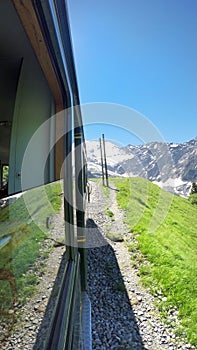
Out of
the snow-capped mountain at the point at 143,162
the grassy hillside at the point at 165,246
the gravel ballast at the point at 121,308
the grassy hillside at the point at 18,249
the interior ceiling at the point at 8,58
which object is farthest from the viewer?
the snow-capped mountain at the point at 143,162

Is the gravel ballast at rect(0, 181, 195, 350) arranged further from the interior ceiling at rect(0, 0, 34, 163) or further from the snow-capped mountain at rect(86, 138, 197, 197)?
the snow-capped mountain at rect(86, 138, 197, 197)

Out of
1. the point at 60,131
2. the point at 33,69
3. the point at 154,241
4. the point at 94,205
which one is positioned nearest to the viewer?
the point at 60,131

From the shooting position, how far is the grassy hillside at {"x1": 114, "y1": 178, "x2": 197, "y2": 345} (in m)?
3.24

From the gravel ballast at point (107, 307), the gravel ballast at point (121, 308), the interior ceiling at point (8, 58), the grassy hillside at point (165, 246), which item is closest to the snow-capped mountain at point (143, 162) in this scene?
the grassy hillside at point (165, 246)

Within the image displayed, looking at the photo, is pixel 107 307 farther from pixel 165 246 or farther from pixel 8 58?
pixel 8 58

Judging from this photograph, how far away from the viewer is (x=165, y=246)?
526cm

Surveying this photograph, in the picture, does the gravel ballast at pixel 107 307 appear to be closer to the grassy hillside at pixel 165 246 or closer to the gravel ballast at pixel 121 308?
the gravel ballast at pixel 121 308

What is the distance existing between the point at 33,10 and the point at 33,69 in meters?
1.49

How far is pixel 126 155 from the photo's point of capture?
6.23 metres

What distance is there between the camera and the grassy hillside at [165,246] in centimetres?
324

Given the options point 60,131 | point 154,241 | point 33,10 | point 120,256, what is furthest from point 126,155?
point 33,10

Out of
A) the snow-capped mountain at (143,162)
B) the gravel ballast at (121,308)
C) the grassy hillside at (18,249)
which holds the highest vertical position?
the snow-capped mountain at (143,162)

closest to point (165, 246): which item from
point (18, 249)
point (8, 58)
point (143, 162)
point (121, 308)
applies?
point (143, 162)

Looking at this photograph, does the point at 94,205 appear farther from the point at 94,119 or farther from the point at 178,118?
the point at 178,118
